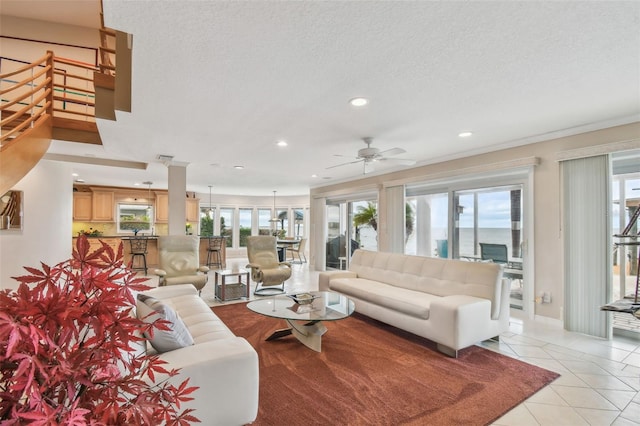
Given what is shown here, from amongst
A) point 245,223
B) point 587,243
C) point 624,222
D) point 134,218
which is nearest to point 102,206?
point 134,218

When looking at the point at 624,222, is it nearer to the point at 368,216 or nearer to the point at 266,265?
the point at 368,216

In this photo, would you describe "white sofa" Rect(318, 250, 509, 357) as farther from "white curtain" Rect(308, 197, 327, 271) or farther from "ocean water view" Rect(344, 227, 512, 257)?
"white curtain" Rect(308, 197, 327, 271)

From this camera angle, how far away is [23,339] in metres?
0.63

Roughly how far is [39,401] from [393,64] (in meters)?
2.39

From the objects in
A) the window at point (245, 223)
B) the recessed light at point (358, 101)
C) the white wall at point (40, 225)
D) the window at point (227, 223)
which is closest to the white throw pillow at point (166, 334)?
the recessed light at point (358, 101)

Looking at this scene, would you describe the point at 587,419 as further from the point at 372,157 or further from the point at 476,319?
the point at 372,157

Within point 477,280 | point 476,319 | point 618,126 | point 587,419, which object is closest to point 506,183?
point 618,126

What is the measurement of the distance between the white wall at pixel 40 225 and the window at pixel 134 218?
369 centimetres

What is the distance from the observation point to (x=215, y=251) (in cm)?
903

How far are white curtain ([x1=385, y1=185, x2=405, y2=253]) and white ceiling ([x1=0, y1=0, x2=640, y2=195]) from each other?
1.89 meters

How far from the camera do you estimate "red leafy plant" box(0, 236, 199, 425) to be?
63 cm

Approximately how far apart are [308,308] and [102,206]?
876cm

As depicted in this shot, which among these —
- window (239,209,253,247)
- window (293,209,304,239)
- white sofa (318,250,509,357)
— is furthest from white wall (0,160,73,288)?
window (293,209,304,239)

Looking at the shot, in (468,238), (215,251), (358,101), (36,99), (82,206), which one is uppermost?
(36,99)
